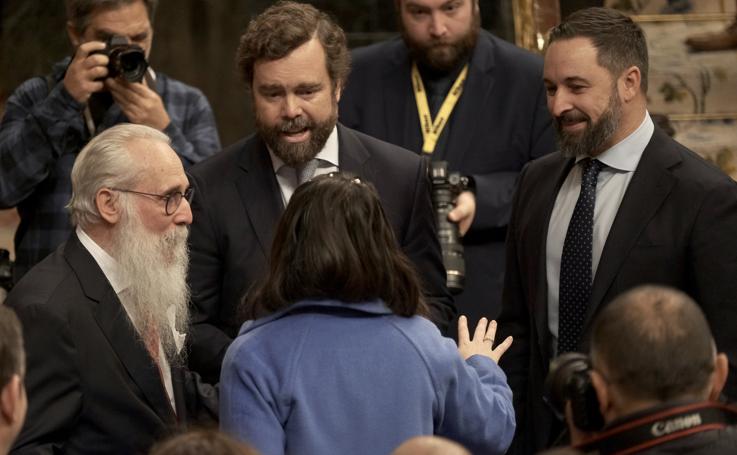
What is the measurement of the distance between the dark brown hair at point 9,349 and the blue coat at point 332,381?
0.68 m

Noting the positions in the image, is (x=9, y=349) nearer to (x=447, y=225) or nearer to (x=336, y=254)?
(x=336, y=254)

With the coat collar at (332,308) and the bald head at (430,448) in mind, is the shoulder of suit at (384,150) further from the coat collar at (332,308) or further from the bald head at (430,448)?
the bald head at (430,448)

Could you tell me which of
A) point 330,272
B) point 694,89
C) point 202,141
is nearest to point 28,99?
point 202,141

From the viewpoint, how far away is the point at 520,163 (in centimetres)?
661

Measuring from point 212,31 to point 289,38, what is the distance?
3100 millimetres

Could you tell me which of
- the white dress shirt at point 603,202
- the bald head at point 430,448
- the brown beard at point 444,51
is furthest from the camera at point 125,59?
the bald head at point 430,448

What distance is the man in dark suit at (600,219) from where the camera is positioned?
16.6ft

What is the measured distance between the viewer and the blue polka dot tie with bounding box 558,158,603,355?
5238mm

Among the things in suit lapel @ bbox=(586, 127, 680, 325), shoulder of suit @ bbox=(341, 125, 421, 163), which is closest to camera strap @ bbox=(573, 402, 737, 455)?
suit lapel @ bbox=(586, 127, 680, 325)

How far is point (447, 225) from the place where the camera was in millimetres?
5957

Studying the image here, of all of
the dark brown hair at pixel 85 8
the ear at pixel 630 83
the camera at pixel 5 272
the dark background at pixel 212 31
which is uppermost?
the dark brown hair at pixel 85 8

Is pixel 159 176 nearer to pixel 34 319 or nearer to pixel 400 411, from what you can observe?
pixel 34 319

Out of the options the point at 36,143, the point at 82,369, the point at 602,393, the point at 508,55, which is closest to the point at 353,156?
the point at 36,143

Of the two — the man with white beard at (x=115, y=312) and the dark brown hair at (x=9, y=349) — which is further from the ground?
the dark brown hair at (x=9, y=349)
